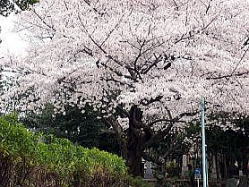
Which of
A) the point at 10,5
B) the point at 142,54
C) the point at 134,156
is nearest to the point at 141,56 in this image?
the point at 142,54

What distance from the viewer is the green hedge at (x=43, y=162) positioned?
4.20 m

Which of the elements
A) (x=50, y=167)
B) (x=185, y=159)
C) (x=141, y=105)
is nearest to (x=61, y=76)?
(x=141, y=105)

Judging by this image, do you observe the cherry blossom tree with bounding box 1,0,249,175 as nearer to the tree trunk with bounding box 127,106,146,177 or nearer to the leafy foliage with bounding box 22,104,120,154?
the tree trunk with bounding box 127,106,146,177

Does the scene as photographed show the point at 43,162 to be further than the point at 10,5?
No

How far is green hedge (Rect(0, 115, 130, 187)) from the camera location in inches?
165

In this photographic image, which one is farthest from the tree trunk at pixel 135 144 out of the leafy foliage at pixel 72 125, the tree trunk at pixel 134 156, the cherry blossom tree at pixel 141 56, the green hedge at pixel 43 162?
the green hedge at pixel 43 162

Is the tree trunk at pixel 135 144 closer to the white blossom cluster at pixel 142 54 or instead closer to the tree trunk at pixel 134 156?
the tree trunk at pixel 134 156

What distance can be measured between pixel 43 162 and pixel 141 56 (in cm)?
616

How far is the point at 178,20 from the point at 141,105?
2.29 m

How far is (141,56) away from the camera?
10.9 meters

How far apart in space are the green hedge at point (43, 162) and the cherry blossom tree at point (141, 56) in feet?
9.47

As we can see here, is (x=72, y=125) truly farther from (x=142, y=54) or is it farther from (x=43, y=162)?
(x=43, y=162)

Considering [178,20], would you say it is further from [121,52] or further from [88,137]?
[88,137]

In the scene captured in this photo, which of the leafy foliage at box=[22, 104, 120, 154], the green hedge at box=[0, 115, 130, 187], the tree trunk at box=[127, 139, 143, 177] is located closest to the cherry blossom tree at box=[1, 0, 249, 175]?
the tree trunk at box=[127, 139, 143, 177]
